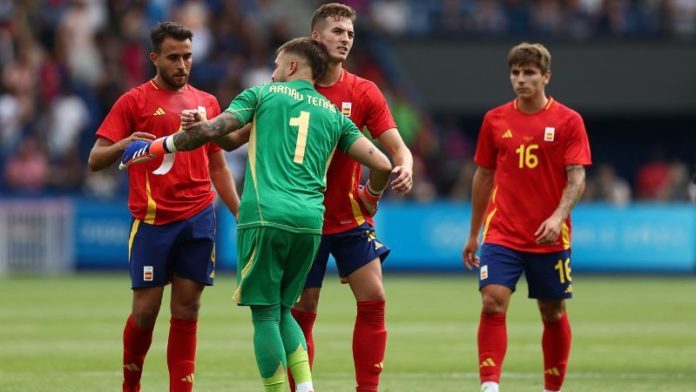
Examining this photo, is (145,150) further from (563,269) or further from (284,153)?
(563,269)

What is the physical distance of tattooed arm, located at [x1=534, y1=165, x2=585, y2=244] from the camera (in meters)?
9.58

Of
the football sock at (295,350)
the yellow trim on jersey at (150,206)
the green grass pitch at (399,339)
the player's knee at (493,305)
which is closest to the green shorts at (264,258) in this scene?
the football sock at (295,350)

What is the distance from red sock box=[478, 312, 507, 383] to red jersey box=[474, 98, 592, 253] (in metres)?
0.57

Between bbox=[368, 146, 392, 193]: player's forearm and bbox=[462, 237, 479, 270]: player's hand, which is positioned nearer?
bbox=[368, 146, 392, 193]: player's forearm

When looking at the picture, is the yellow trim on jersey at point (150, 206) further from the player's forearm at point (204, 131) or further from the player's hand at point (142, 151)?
the player's forearm at point (204, 131)

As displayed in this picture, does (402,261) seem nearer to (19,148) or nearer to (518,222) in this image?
(19,148)

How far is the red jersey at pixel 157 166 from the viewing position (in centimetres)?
936

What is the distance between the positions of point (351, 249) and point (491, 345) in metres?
1.12

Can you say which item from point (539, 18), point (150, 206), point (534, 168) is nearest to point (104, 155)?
point (150, 206)

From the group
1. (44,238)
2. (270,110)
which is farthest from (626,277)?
(270,110)

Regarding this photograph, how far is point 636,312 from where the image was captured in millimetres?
17906

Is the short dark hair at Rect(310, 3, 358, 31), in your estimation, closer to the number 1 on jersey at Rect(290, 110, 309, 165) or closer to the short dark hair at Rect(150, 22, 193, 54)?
the short dark hair at Rect(150, 22, 193, 54)

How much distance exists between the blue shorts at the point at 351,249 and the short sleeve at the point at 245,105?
4.39ft

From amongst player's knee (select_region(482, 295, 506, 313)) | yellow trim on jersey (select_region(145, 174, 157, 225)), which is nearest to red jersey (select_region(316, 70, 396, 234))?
player's knee (select_region(482, 295, 506, 313))
